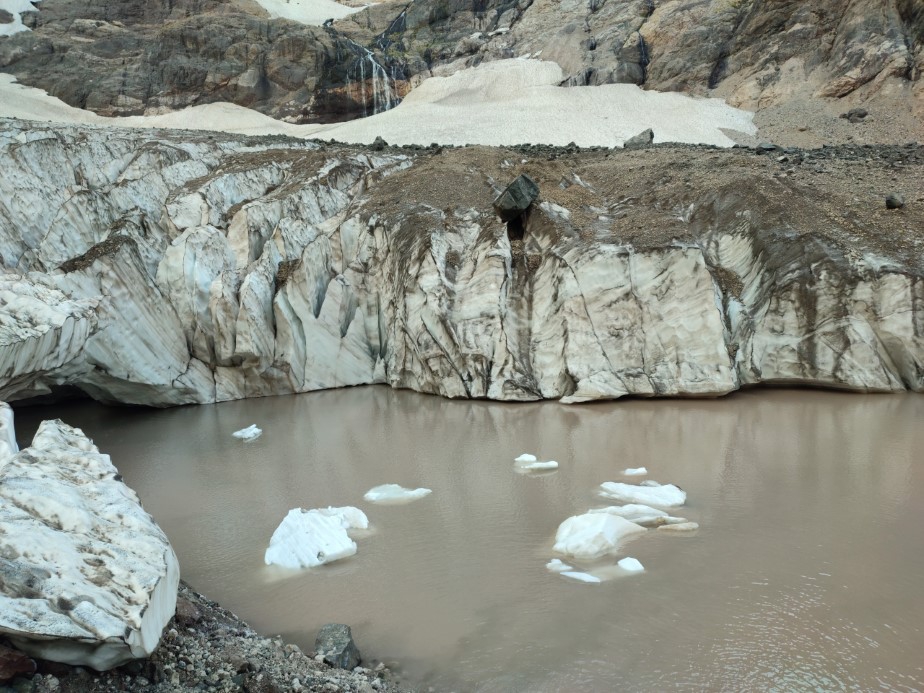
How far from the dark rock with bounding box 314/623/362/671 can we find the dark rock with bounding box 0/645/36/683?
1.51 m

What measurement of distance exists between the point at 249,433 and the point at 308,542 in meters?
4.78

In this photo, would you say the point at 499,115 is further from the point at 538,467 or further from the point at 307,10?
the point at 307,10

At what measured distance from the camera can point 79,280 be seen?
432 inches

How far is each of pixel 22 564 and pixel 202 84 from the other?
33.0 meters

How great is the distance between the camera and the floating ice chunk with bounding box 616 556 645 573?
A: 4.65m

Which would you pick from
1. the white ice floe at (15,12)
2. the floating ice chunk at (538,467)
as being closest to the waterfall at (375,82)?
the white ice floe at (15,12)

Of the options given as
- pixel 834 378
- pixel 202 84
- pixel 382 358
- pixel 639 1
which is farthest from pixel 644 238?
pixel 202 84

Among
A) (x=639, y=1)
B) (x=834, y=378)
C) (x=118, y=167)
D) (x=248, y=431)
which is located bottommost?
(x=248, y=431)

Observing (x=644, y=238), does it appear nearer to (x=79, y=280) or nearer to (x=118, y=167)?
(x=79, y=280)

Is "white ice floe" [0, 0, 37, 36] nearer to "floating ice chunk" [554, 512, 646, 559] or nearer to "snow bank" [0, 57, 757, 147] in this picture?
"snow bank" [0, 57, 757, 147]

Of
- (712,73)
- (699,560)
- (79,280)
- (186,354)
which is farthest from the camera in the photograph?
(712,73)

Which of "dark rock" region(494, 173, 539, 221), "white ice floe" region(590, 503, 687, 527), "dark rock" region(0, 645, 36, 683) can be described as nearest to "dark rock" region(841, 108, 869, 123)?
"dark rock" region(494, 173, 539, 221)

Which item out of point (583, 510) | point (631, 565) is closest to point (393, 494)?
point (583, 510)

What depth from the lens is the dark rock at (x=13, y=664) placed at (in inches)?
105
